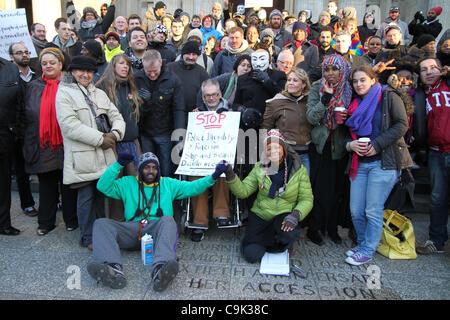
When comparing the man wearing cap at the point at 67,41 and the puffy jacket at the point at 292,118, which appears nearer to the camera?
the puffy jacket at the point at 292,118

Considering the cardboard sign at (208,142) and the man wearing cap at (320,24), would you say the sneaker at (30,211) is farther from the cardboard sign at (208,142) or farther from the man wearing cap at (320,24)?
the man wearing cap at (320,24)

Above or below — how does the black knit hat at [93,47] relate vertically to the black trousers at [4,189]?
above

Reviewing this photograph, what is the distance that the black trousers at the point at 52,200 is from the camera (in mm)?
4582

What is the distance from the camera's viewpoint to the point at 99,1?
1422 cm

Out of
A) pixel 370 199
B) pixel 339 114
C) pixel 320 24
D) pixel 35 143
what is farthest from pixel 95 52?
pixel 320 24

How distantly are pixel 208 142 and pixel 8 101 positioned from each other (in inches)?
104

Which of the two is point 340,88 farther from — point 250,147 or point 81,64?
point 81,64

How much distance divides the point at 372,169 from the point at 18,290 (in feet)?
12.7

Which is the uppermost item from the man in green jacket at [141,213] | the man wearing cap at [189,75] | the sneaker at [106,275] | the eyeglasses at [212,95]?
the man wearing cap at [189,75]

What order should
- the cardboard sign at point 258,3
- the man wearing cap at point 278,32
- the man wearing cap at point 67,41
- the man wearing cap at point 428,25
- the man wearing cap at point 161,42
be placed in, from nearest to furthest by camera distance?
1. the man wearing cap at point 161,42
2. the man wearing cap at point 67,41
3. the man wearing cap at point 428,25
4. the man wearing cap at point 278,32
5. the cardboard sign at point 258,3

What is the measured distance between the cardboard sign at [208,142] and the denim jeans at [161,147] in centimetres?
31

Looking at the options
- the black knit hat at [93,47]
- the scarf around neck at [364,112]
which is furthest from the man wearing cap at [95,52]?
the scarf around neck at [364,112]

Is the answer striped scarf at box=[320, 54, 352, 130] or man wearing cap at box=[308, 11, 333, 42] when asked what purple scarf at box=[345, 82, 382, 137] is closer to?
striped scarf at box=[320, 54, 352, 130]

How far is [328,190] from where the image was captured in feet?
14.1
